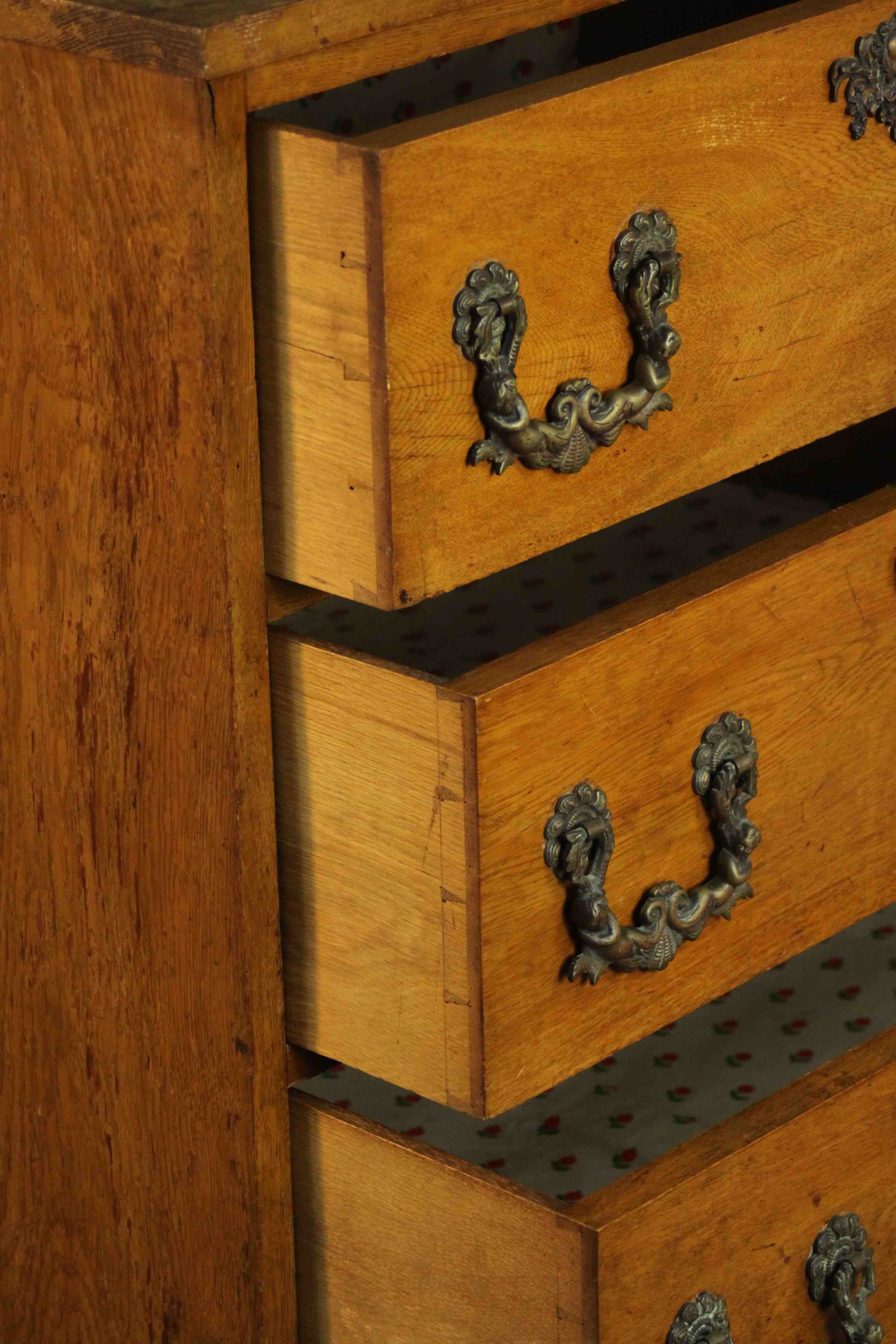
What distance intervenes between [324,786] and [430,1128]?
0.32 meters

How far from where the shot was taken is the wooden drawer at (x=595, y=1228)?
110 cm

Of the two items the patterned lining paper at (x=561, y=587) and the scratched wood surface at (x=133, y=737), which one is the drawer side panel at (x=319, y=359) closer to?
the scratched wood surface at (x=133, y=737)

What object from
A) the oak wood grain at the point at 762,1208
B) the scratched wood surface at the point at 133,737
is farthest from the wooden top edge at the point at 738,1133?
the scratched wood surface at the point at 133,737

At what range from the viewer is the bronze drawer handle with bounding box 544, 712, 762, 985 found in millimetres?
1081

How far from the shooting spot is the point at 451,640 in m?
1.35

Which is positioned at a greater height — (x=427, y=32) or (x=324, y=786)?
(x=427, y=32)

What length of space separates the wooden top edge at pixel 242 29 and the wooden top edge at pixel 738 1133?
1.64 feet

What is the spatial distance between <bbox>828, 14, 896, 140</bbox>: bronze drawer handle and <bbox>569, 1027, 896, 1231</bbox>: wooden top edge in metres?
0.46

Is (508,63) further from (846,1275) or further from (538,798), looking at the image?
(846,1275)

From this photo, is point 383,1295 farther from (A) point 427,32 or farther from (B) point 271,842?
(A) point 427,32

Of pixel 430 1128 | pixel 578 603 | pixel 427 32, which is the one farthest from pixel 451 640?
pixel 427 32

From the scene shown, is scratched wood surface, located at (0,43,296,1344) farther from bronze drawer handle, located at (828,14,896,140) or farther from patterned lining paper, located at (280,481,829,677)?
bronze drawer handle, located at (828,14,896,140)

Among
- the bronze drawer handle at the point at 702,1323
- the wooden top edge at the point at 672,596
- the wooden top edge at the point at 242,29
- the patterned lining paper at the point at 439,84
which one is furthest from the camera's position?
the patterned lining paper at the point at 439,84

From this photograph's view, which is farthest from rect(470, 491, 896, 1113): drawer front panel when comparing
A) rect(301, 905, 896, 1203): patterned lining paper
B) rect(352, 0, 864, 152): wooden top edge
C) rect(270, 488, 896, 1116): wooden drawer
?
rect(352, 0, 864, 152): wooden top edge
